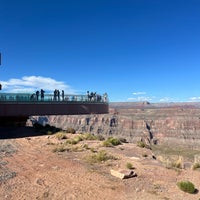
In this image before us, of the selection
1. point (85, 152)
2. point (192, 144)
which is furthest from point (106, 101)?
point (192, 144)

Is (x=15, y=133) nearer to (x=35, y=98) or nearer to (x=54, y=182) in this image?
(x=35, y=98)

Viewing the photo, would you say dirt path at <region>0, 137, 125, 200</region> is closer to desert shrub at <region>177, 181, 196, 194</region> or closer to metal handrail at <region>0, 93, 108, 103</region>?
desert shrub at <region>177, 181, 196, 194</region>

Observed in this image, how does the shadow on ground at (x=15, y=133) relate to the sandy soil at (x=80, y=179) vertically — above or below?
above

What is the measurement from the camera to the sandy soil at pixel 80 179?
10656 mm

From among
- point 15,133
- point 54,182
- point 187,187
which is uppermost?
point 15,133

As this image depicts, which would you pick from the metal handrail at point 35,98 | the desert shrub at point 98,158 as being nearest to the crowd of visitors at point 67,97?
the metal handrail at point 35,98

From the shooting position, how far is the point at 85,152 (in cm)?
1902

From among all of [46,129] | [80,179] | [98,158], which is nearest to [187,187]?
[80,179]

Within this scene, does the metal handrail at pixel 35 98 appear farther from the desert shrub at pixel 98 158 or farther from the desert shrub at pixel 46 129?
the desert shrub at pixel 98 158

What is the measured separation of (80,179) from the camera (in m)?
12.4

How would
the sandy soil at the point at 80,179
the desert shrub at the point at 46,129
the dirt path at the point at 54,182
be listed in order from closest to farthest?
the dirt path at the point at 54,182, the sandy soil at the point at 80,179, the desert shrub at the point at 46,129

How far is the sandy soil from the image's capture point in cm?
1066

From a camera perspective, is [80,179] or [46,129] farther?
[46,129]

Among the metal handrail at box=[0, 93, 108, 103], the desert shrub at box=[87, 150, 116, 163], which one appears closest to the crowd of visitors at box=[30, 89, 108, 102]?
the metal handrail at box=[0, 93, 108, 103]
